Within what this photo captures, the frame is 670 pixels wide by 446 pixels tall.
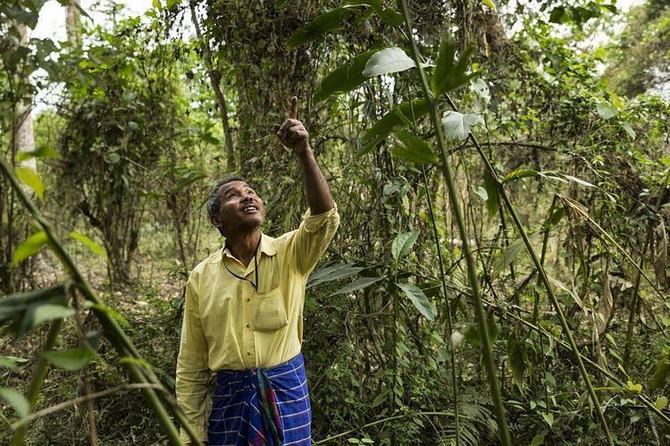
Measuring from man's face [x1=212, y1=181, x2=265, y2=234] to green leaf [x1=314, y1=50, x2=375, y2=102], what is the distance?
988 millimetres

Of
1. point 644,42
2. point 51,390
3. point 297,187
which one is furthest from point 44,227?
point 644,42

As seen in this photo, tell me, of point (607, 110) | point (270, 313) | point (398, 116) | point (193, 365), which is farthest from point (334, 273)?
point (607, 110)

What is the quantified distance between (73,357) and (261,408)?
1.42 meters

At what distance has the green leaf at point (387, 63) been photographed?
2.70ft

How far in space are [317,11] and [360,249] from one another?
1094 mm

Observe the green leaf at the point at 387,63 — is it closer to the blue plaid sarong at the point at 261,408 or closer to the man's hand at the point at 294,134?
the man's hand at the point at 294,134

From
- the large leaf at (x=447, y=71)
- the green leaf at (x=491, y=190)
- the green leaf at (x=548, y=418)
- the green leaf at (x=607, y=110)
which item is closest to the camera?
the large leaf at (x=447, y=71)

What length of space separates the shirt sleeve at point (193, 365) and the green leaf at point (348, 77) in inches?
46.4

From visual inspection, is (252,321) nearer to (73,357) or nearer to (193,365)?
(193,365)

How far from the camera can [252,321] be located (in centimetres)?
183

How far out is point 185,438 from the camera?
1.90 m

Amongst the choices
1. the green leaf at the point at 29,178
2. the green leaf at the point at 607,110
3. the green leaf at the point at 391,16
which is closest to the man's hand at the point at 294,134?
the green leaf at the point at 391,16

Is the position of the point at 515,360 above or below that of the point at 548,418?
above

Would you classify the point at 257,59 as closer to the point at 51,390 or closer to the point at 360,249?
the point at 360,249
